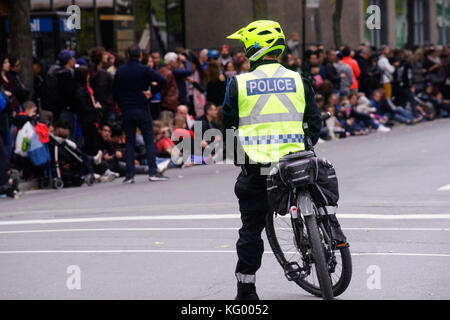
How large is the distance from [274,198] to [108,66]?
39.9 ft

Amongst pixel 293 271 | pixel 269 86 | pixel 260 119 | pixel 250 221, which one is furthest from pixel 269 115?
pixel 293 271

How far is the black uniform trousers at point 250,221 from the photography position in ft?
22.7

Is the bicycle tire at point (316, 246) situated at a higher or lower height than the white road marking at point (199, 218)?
higher

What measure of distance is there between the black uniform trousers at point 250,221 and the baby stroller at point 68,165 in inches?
352

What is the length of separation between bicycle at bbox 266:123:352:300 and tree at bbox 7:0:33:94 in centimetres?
1121

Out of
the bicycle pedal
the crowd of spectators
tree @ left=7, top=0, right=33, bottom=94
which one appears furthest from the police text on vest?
tree @ left=7, top=0, right=33, bottom=94

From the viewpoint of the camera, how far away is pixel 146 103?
15781 mm

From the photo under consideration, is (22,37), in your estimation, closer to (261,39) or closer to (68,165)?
(68,165)

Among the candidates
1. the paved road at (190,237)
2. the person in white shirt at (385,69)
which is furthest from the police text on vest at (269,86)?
the person in white shirt at (385,69)

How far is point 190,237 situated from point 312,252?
3.71m

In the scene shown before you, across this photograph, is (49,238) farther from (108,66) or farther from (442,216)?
(108,66)

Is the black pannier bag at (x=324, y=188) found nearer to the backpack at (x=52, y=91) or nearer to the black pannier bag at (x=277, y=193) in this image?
the black pannier bag at (x=277, y=193)

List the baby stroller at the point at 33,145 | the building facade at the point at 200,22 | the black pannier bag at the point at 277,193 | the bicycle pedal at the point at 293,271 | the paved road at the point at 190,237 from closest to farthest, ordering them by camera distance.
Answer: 1. the black pannier bag at the point at 277,193
2. the bicycle pedal at the point at 293,271
3. the paved road at the point at 190,237
4. the baby stroller at the point at 33,145
5. the building facade at the point at 200,22

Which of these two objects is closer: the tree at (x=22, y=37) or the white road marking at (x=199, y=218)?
the white road marking at (x=199, y=218)
